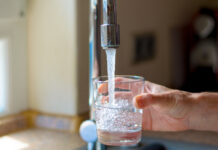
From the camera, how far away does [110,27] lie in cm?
64

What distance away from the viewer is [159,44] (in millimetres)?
1658

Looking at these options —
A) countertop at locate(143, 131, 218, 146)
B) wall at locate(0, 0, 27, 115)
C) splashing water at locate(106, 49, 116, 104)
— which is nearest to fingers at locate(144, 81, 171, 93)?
splashing water at locate(106, 49, 116, 104)

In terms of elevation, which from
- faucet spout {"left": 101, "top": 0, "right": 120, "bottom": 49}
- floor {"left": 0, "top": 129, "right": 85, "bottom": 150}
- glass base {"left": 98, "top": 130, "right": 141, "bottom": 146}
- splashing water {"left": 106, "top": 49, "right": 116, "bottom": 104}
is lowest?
floor {"left": 0, "top": 129, "right": 85, "bottom": 150}

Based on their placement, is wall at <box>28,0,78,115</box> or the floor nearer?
the floor

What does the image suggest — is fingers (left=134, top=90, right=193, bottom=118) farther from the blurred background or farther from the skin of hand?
the blurred background

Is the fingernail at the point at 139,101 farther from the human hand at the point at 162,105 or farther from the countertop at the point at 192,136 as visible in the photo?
the countertop at the point at 192,136

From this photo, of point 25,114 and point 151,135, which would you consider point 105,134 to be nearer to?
point 151,135

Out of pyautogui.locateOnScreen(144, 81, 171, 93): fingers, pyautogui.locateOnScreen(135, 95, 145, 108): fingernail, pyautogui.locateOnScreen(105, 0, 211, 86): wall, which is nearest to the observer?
pyautogui.locateOnScreen(135, 95, 145, 108): fingernail

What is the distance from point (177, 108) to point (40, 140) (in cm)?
56

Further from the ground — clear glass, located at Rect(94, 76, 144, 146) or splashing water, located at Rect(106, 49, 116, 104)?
splashing water, located at Rect(106, 49, 116, 104)

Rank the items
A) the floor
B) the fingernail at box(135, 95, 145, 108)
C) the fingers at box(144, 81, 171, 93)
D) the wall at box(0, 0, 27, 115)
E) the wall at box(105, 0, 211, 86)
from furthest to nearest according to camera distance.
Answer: the wall at box(105, 0, 211, 86) < the wall at box(0, 0, 27, 115) < the floor < the fingers at box(144, 81, 171, 93) < the fingernail at box(135, 95, 145, 108)

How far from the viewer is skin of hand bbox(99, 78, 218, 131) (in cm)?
58

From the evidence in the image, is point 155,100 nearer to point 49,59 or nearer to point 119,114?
point 119,114

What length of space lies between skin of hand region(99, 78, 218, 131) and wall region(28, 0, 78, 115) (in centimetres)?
44
